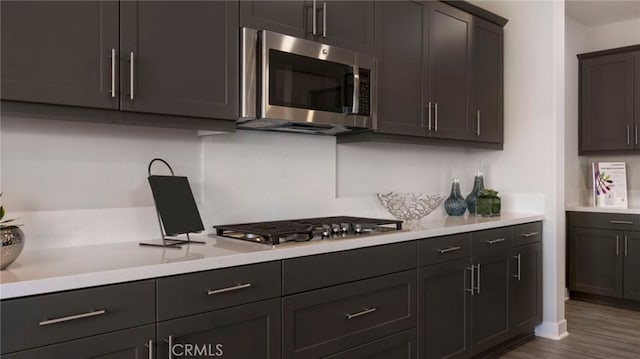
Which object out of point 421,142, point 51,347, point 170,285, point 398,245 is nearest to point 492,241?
point 421,142

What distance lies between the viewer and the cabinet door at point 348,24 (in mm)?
2395

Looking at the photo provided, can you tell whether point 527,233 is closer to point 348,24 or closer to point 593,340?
point 593,340

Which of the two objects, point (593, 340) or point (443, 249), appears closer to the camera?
point (443, 249)

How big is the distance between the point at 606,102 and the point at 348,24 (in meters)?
3.33

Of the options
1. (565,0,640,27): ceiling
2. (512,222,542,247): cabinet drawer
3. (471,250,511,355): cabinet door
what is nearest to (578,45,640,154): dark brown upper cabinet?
(565,0,640,27): ceiling

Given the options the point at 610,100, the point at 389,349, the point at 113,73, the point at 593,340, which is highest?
the point at 610,100

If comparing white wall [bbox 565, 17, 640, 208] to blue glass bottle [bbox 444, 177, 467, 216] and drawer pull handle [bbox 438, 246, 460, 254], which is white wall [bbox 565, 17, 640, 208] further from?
drawer pull handle [bbox 438, 246, 460, 254]

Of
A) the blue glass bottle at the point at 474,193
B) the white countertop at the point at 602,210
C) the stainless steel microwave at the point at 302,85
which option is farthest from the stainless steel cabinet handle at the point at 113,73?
the white countertop at the point at 602,210

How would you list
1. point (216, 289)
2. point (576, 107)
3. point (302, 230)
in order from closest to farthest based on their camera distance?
point (216, 289) → point (302, 230) → point (576, 107)

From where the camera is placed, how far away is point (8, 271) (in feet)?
4.68

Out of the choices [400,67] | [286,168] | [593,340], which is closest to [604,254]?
[593,340]

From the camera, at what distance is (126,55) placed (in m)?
1.75

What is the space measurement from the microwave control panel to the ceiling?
2.81m

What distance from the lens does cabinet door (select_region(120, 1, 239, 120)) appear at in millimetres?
1773
